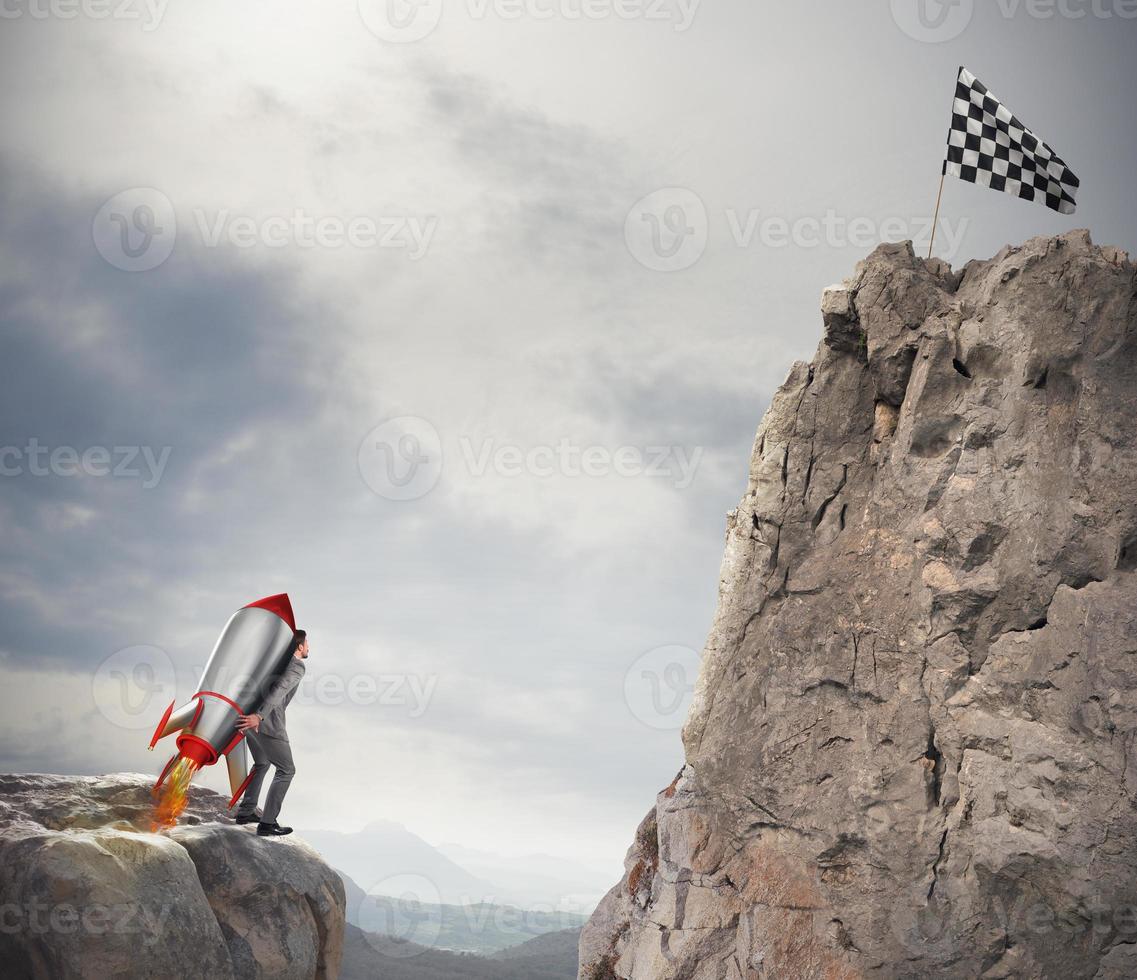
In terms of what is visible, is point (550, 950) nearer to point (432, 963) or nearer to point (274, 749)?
point (432, 963)

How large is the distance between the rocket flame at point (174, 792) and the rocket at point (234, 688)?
0.09 m

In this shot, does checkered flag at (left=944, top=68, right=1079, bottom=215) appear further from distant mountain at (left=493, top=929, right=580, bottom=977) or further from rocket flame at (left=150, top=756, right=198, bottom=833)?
distant mountain at (left=493, top=929, right=580, bottom=977)

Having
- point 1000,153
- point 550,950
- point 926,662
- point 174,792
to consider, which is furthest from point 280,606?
point 550,950

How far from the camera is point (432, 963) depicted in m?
41.0

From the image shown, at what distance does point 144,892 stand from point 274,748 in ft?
10.6

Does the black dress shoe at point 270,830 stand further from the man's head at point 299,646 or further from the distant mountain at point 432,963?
the distant mountain at point 432,963

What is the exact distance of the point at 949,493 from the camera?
13.3 meters

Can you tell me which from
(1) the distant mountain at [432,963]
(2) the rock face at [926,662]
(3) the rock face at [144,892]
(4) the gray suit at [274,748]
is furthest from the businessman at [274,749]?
(1) the distant mountain at [432,963]

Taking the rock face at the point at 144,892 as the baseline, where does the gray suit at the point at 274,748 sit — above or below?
above

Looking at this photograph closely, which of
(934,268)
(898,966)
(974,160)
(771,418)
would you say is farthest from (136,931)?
(974,160)

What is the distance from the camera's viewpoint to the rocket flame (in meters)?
14.8

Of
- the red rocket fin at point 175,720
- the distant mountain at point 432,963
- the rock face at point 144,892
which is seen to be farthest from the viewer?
the distant mountain at point 432,963

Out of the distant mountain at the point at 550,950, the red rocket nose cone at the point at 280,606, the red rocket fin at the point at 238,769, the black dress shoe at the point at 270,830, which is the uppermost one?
the red rocket nose cone at the point at 280,606

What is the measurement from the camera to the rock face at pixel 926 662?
38.3 ft
